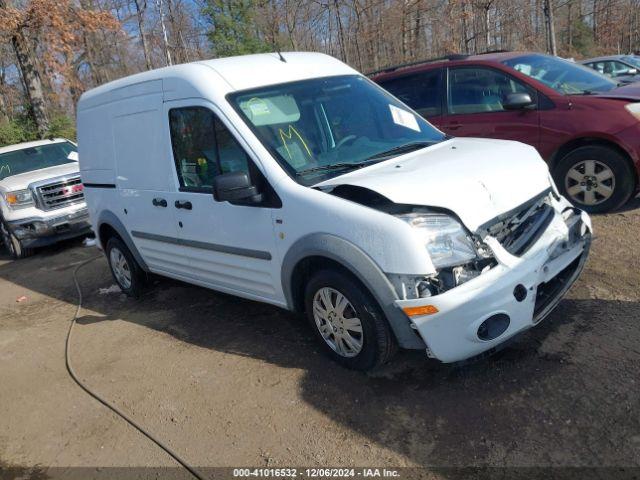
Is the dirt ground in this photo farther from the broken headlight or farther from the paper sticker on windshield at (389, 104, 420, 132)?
the paper sticker on windshield at (389, 104, 420, 132)

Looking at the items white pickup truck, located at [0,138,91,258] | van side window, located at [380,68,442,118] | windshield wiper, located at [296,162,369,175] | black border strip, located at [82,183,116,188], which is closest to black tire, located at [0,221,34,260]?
white pickup truck, located at [0,138,91,258]

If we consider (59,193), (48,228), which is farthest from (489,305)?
(59,193)

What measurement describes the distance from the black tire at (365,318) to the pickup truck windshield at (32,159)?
838cm

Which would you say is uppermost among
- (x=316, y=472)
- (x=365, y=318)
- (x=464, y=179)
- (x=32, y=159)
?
(x=32, y=159)

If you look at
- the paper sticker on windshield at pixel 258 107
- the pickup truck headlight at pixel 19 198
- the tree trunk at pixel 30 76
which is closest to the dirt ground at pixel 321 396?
the paper sticker on windshield at pixel 258 107

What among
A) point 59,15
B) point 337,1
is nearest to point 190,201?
point 59,15

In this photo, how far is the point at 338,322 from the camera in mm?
3568

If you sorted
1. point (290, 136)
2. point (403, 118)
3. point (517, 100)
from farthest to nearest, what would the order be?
point (517, 100) → point (403, 118) → point (290, 136)

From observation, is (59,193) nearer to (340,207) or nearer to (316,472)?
(340,207)

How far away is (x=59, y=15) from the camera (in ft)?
55.3

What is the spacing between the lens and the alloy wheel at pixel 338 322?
346 cm

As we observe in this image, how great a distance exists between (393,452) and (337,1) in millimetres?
25827

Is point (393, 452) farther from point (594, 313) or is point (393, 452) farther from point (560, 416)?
point (594, 313)

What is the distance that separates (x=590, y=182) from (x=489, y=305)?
3467 mm
